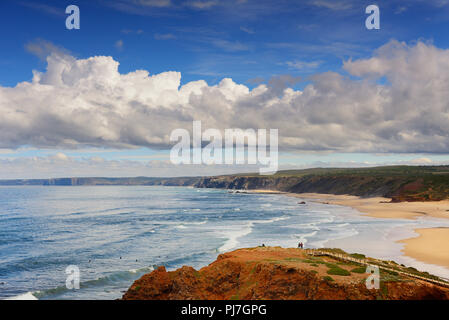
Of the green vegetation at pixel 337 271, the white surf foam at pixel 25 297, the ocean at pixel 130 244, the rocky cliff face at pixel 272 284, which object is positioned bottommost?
the ocean at pixel 130 244

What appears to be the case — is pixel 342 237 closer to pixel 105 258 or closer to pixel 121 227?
pixel 105 258

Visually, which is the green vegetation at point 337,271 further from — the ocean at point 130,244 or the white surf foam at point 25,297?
the white surf foam at point 25,297

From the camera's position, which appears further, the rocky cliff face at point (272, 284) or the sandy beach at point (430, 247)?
the sandy beach at point (430, 247)

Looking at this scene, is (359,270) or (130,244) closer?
(359,270)

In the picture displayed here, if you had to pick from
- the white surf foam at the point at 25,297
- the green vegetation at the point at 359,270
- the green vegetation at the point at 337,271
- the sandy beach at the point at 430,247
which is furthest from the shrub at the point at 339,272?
the white surf foam at the point at 25,297

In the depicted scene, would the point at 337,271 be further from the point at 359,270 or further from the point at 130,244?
the point at 130,244

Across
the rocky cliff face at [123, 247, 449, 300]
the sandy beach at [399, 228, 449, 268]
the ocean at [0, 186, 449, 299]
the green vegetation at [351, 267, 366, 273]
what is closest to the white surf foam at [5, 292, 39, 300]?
the ocean at [0, 186, 449, 299]

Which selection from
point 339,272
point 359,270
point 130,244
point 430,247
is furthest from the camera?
point 130,244

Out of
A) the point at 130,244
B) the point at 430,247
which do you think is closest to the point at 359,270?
the point at 430,247

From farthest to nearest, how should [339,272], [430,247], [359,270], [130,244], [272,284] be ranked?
1. [130,244]
2. [430,247]
3. [359,270]
4. [339,272]
5. [272,284]
